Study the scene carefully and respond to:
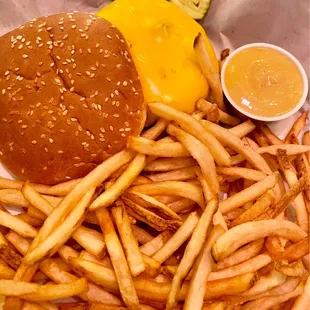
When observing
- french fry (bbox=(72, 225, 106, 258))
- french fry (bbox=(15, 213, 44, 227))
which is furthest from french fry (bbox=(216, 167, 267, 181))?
french fry (bbox=(15, 213, 44, 227))

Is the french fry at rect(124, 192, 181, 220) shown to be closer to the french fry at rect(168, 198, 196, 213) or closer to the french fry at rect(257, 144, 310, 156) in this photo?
the french fry at rect(168, 198, 196, 213)

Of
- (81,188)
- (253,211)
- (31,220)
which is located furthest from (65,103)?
(253,211)

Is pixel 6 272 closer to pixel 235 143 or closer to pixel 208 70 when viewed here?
pixel 235 143

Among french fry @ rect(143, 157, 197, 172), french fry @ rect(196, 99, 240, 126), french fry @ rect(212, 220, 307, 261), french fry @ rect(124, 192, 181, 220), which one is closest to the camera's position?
french fry @ rect(212, 220, 307, 261)

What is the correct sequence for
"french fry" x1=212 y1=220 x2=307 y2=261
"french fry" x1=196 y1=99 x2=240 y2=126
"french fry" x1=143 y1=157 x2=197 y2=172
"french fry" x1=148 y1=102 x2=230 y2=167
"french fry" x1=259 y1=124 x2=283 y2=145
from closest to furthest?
"french fry" x1=212 y1=220 x2=307 y2=261 → "french fry" x1=148 y1=102 x2=230 y2=167 → "french fry" x1=143 y1=157 x2=197 y2=172 → "french fry" x1=196 y1=99 x2=240 y2=126 → "french fry" x1=259 y1=124 x2=283 y2=145

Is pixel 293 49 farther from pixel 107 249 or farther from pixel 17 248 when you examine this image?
pixel 17 248

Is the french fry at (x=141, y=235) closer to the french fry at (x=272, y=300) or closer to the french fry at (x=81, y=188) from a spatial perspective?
the french fry at (x=81, y=188)

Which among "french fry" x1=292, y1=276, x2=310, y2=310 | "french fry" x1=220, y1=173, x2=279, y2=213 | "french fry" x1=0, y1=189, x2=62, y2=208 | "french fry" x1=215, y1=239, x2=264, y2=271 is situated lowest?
"french fry" x1=292, y1=276, x2=310, y2=310
